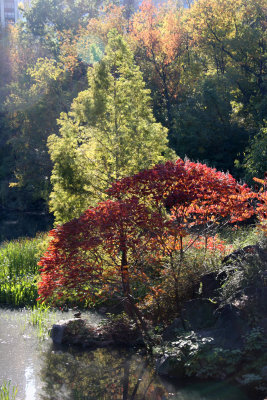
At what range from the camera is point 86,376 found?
7.32 m

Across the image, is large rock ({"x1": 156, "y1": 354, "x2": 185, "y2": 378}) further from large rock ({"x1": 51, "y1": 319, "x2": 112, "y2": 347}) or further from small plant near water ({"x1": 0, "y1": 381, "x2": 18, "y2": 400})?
small plant near water ({"x1": 0, "y1": 381, "x2": 18, "y2": 400})

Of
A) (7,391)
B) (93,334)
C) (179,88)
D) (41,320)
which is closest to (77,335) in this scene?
(93,334)

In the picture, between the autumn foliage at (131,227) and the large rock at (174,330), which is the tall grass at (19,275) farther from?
the large rock at (174,330)

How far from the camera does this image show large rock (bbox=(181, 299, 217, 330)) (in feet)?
25.6

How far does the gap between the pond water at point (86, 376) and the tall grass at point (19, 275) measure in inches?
85.5

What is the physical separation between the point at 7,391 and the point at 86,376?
140 centimetres

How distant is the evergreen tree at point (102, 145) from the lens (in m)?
10.7

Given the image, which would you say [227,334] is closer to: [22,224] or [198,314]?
[198,314]

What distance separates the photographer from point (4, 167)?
34.7 meters

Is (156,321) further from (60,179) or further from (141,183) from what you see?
(60,179)

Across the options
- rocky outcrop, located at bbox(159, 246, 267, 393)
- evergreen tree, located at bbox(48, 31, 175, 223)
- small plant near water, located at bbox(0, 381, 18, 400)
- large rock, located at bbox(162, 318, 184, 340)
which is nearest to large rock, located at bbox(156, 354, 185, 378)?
rocky outcrop, located at bbox(159, 246, 267, 393)

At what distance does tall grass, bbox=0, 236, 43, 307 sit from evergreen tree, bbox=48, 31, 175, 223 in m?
1.96

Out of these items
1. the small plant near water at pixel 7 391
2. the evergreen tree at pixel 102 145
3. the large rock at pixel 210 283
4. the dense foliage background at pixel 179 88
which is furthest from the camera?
the dense foliage background at pixel 179 88

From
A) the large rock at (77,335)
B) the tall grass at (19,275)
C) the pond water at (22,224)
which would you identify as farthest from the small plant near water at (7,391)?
the pond water at (22,224)
